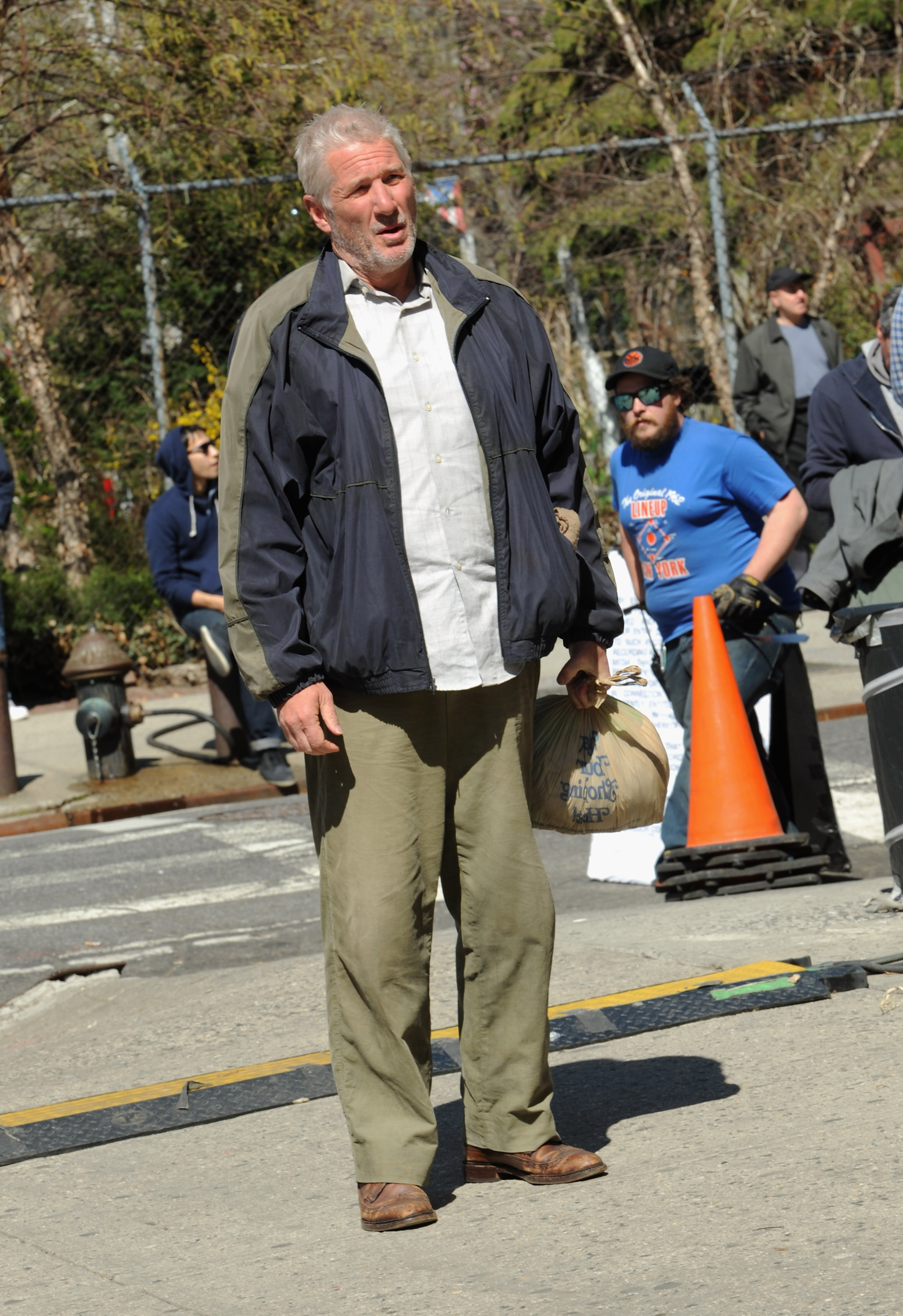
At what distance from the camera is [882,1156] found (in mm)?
3414

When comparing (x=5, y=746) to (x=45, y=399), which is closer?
(x=5, y=746)

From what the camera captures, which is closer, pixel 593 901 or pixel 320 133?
pixel 320 133

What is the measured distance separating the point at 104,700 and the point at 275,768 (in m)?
1.07

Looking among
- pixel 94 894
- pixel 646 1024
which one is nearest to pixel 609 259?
pixel 94 894

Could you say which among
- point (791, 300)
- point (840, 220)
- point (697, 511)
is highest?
point (840, 220)

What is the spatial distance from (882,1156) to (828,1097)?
0.40 meters

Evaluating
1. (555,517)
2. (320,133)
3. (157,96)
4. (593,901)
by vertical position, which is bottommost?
(593,901)

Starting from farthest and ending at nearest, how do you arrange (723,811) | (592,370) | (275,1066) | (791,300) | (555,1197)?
(592,370) → (791,300) → (723,811) → (275,1066) → (555,1197)

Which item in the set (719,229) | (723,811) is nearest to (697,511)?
(723,811)

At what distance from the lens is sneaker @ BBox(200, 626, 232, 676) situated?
1036 centimetres

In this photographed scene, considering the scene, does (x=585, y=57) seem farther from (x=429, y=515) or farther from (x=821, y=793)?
(x=429, y=515)

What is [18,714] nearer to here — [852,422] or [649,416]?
[649,416]

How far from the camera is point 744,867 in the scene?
259 inches

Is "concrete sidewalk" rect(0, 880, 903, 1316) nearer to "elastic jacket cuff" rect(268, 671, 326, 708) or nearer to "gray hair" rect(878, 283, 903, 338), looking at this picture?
"elastic jacket cuff" rect(268, 671, 326, 708)
